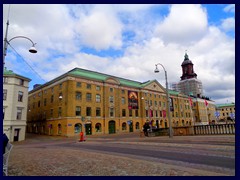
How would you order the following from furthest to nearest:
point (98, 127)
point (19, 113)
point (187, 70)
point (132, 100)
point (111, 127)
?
1. point (187, 70)
2. point (132, 100)
3. point (111, 127)
4. point (98, 127)
5. point (19, 113)


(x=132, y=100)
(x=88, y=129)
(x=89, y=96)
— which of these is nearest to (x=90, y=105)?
(x=89, y=96)

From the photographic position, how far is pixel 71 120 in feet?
132

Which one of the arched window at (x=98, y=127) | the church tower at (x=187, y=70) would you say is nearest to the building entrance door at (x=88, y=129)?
the arched window at (x=98, y=127)

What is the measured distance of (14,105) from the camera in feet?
110

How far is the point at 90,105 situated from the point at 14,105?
1582 cm

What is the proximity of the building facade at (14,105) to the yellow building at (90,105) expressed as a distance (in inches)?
267

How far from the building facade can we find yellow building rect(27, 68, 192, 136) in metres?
6.79

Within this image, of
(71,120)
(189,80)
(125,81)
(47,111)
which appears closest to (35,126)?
(47,111)

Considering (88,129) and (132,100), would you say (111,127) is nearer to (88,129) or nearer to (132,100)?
(88,129)

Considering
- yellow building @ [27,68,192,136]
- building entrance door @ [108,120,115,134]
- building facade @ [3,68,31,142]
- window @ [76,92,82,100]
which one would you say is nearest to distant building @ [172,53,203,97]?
yellow building @ [27,68,192,136]

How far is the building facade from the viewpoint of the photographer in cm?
3259

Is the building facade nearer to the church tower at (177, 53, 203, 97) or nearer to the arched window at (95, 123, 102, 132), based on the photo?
the arched window at (95, 123, 102, 132)
